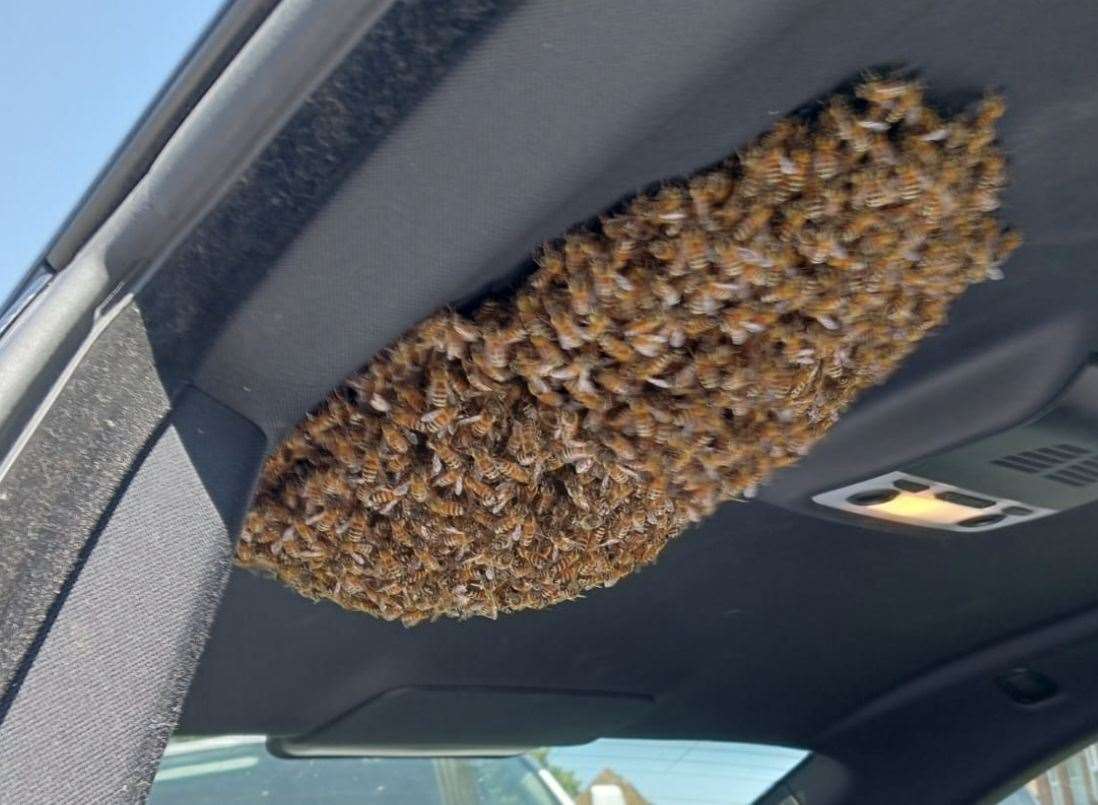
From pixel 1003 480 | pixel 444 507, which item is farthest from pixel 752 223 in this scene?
pixel 1003 480

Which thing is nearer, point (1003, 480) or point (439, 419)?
point (439, 419)

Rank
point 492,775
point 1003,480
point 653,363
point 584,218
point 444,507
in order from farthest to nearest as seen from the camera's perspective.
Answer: point 492,775 < point 1003,480 < point 444,507 < point 653,363 < point 584,218

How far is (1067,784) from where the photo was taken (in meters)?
3.12

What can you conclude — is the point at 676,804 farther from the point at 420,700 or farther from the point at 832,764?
the point at 420,700

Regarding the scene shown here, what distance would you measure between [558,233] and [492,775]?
202 centimetres

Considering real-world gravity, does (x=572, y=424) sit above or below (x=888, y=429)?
below

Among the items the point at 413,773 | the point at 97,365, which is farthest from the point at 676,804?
the point at 97,365

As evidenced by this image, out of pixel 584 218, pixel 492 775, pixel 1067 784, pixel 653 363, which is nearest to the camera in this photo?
pixel 584 218

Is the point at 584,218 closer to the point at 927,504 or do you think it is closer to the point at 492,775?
the point at 927,504

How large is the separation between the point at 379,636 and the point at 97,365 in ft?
4.24

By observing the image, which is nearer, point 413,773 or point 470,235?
point 470,235

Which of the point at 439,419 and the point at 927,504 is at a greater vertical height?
the point at 927,504

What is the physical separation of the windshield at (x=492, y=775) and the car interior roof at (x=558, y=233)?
0.32 feet

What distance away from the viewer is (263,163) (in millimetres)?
955
